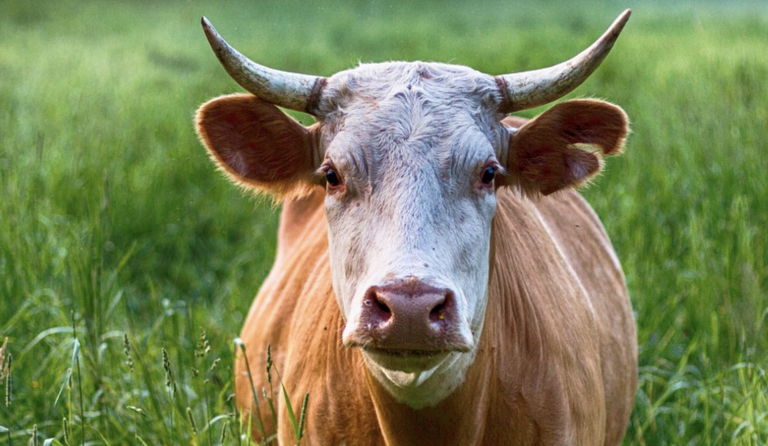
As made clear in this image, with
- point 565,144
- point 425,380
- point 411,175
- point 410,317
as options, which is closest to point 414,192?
point 411,175

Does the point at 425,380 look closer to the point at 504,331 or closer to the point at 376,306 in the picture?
the point at 504,331

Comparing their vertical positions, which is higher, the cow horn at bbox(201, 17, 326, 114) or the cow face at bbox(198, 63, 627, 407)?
the cow horn at bbox(201, 17, 326, 114)

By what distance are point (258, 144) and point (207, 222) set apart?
4.38m

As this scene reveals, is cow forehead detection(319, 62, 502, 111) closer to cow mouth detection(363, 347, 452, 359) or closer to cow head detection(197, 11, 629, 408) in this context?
cow head detection(197, 11, 629, 408)

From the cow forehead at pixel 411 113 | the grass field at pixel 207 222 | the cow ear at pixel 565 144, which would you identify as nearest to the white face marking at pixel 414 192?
the cow forehead at pixel 411 113

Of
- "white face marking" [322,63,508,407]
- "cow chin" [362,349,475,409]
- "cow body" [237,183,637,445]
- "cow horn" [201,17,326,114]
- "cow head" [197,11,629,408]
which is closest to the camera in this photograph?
"cow head" [197,11,629,408]

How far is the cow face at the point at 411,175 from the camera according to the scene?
2523 millimetres

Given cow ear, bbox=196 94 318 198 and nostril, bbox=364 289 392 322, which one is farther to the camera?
cow ear, bbox=196 94 318 198

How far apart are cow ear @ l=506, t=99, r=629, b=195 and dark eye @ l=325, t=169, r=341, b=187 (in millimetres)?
598

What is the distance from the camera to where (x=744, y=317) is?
15.0 feet

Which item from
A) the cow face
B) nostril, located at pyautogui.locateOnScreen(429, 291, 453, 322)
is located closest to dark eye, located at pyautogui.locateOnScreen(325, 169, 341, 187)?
the cow face

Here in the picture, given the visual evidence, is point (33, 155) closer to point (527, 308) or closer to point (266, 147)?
point (266, 147)

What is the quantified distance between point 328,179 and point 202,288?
382 centimetres

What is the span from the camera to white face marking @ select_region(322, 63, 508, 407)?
8.65ft
